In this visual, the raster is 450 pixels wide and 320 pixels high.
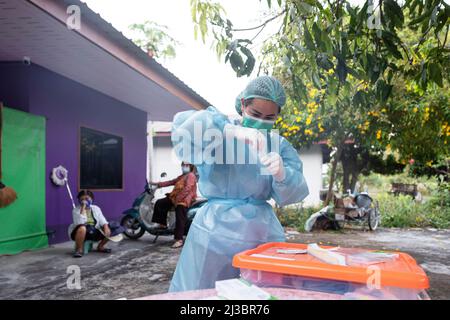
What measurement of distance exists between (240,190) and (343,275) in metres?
0.72

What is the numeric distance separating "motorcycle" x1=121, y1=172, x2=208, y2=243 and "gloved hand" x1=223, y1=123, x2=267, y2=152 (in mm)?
4650

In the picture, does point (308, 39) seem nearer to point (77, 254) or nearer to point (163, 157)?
point (77, 254)

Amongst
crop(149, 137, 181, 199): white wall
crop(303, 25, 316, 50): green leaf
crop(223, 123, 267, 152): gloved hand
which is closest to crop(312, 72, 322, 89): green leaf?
crop(303, 25, 316, 50): green leaf

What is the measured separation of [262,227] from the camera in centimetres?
171

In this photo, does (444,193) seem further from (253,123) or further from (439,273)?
(253,123)

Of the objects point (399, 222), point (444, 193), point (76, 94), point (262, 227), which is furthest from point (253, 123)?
point (444, 193)

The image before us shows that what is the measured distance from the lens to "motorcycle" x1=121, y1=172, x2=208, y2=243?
20.9 ft

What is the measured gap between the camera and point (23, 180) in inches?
209

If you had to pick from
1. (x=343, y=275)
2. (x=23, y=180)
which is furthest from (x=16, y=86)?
(x=343, y=275)

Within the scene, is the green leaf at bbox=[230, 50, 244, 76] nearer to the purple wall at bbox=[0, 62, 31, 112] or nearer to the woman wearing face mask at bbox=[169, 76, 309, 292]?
the woman wearing face mask at bbox=[169, 76, 309, 292]

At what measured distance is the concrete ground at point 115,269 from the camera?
12.0ft

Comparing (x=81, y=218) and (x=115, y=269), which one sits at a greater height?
(x=81, y=218)
